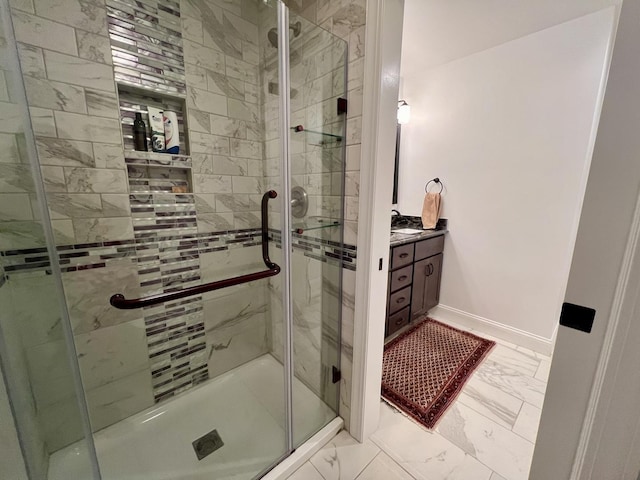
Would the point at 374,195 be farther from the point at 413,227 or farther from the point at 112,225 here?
the point at 413,227

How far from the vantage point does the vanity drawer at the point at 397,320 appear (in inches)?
78.2

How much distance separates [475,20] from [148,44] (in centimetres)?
204

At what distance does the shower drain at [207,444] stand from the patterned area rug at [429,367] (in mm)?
998

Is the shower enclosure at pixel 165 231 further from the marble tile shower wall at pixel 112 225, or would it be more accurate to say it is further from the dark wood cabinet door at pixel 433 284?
the dark wood cabinet door at pixel 433 284

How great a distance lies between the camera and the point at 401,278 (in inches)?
79.0

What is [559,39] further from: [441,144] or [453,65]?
[441,144]

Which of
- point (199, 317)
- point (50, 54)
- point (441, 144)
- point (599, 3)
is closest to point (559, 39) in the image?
point (599, 3)

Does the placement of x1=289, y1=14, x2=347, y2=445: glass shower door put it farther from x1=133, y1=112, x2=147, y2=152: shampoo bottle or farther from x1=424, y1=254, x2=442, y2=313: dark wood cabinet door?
x1=424, y1=254, x2=442, y2=313: dark wood cabinet door

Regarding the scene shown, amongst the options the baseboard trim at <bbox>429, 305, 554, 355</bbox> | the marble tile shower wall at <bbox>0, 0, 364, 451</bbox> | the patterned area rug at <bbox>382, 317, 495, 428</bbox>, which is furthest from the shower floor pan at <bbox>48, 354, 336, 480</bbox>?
the baseboard trim at <bbox>429, 305, 554, 355</bbox>

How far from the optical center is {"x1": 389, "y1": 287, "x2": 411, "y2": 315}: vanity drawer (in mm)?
1971

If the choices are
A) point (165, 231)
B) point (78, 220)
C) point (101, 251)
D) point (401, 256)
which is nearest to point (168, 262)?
point (165, 231)

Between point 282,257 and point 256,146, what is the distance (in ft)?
2.76

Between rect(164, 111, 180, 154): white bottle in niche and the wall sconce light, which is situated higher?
the wall sconce light

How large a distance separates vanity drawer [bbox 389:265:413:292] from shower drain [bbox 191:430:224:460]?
55.5 inches
